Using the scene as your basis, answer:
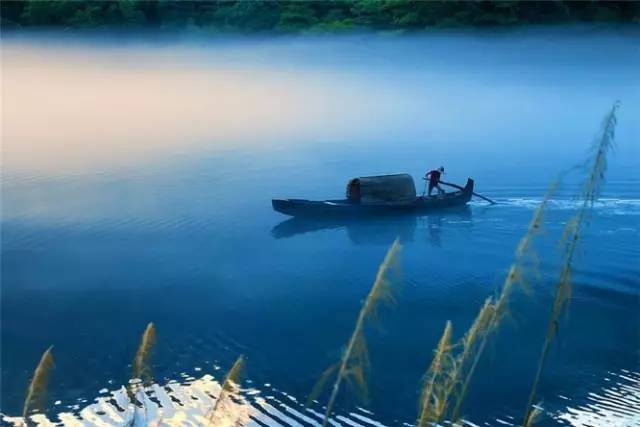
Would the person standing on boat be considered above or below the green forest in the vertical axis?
below

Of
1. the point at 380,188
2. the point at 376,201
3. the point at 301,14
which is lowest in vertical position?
the point at 376,201

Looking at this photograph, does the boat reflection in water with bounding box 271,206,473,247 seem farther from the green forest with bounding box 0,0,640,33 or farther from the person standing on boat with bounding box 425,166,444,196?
the green forest with bounding box 0,0,640,33

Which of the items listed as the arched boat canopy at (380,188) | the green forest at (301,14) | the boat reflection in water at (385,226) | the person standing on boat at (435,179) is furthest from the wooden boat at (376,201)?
the green forest at (301,14)

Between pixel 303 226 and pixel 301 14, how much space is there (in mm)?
16834

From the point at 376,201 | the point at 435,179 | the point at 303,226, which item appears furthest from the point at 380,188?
the point at 303,226

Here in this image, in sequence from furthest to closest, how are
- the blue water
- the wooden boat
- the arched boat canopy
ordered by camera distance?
the arched boat canopy
the wooden boat
the blue water

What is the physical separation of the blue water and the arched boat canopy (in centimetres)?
50

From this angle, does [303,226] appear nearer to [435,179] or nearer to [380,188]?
[380,188]

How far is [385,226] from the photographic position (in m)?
14.7


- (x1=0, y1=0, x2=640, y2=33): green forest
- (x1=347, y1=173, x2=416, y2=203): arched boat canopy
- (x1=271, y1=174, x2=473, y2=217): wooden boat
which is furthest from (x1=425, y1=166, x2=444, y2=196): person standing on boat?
(x1=0, y1=0, x2=640, y2=33): green forest

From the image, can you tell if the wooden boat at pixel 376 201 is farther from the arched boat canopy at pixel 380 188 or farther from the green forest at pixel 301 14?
the green forest at pixel 301 14

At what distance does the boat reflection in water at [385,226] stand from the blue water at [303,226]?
58 mm

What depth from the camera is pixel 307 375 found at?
9039 millimetres

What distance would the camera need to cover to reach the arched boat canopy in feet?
48.5
